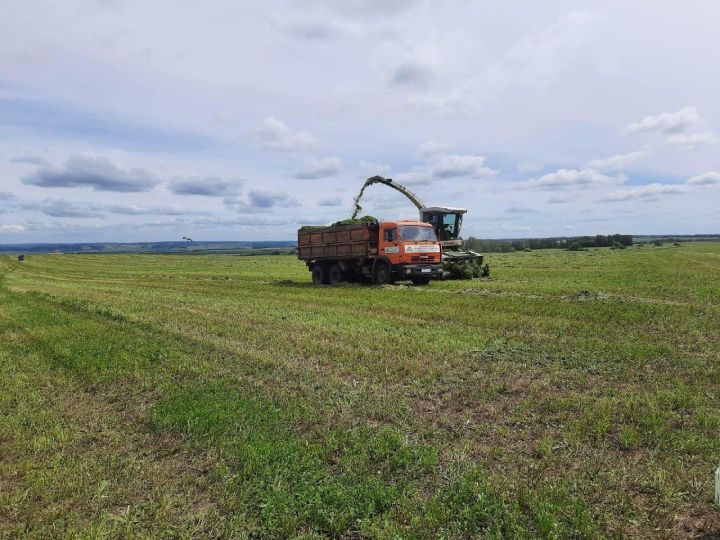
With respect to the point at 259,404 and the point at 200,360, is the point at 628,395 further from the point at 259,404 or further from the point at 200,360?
the point at 200,360

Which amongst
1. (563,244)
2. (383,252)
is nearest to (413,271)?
(383,252)

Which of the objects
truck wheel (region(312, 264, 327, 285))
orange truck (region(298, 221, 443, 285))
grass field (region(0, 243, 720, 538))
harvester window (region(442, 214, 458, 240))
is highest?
harvester window (region(442, 214, 458, 240))

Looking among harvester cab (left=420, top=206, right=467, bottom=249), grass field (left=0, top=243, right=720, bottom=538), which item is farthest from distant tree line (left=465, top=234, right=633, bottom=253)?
grass field (left=0, top=243, right=720, bottom=538)

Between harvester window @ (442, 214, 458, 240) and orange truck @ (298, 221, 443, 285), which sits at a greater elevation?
harvester window @ (442, 214, 458, 240)

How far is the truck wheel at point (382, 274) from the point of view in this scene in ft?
72.0

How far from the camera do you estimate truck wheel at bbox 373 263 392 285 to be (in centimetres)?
2194

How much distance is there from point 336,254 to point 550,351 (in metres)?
16.3

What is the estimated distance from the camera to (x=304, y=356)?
877 centimetres

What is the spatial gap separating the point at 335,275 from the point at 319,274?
1.32 meters

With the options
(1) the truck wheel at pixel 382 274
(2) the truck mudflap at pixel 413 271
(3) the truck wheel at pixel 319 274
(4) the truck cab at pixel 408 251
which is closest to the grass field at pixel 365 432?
(2) the truck mudflap at pixel 413 271

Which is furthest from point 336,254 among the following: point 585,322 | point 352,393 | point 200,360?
point 352,393

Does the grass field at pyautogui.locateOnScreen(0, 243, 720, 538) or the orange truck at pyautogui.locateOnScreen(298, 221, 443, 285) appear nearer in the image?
the grass field at pyautogui.locateOnScreen(0, 243, 720, 538)

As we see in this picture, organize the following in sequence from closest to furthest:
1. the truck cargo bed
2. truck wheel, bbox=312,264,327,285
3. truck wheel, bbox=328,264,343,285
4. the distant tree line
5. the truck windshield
→ the truck windshield < the truck cargo bed < truck wheel, bbox=328,264,343,285 < truck wheel, bbox=312,264,327,285 < the distant tree line

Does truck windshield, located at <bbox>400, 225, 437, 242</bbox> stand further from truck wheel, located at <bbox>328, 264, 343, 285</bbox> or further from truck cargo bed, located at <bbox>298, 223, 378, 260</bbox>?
truck wheel, located at <bbox>328, 264, 343, 285</bbox>
